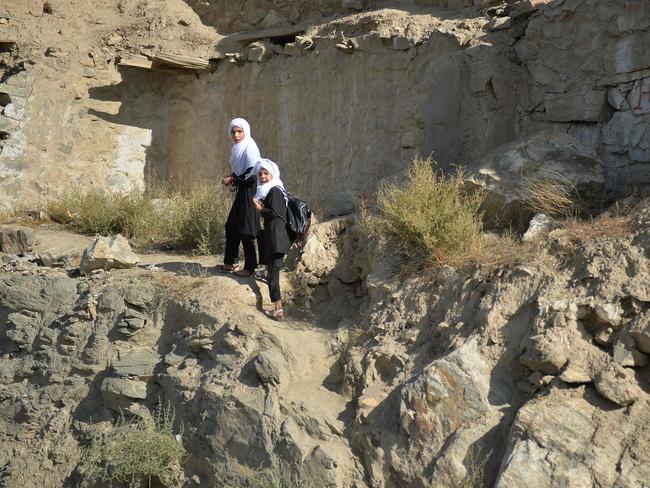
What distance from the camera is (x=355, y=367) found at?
645cm

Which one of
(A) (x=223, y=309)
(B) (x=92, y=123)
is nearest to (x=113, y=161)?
(B) (x=92, y=123)

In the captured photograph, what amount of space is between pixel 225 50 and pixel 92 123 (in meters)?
2.15

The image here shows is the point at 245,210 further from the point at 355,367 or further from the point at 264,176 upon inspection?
the point at 355,367

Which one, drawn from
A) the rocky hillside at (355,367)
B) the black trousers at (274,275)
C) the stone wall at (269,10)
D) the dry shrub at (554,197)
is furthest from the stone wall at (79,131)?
the dry shrub at (554,197)

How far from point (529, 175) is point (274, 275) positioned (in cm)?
228

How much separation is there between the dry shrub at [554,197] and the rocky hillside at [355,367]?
62 cm

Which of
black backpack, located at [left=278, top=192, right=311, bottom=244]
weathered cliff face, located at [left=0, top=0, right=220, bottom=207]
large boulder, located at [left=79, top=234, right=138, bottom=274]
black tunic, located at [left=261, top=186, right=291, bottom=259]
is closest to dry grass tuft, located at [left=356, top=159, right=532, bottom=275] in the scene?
black backpack, located at [left=278, top=192, right=311, bottom=244]

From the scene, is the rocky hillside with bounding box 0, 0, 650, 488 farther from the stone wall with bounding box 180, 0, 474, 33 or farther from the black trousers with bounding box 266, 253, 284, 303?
the black trousers with bounding box 266, 253, 284, 303

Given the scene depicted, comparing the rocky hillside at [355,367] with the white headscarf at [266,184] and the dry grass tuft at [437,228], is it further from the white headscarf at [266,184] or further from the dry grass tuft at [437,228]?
the white headscarf at [266,184]

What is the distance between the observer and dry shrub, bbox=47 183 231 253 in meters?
9.26

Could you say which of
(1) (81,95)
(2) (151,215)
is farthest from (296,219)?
(1) (81,95)

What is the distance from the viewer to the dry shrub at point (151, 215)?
30.4ft

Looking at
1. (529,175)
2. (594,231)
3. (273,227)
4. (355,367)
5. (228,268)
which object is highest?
(529,175)

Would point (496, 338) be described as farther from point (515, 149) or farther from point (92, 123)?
point (92, 123)
